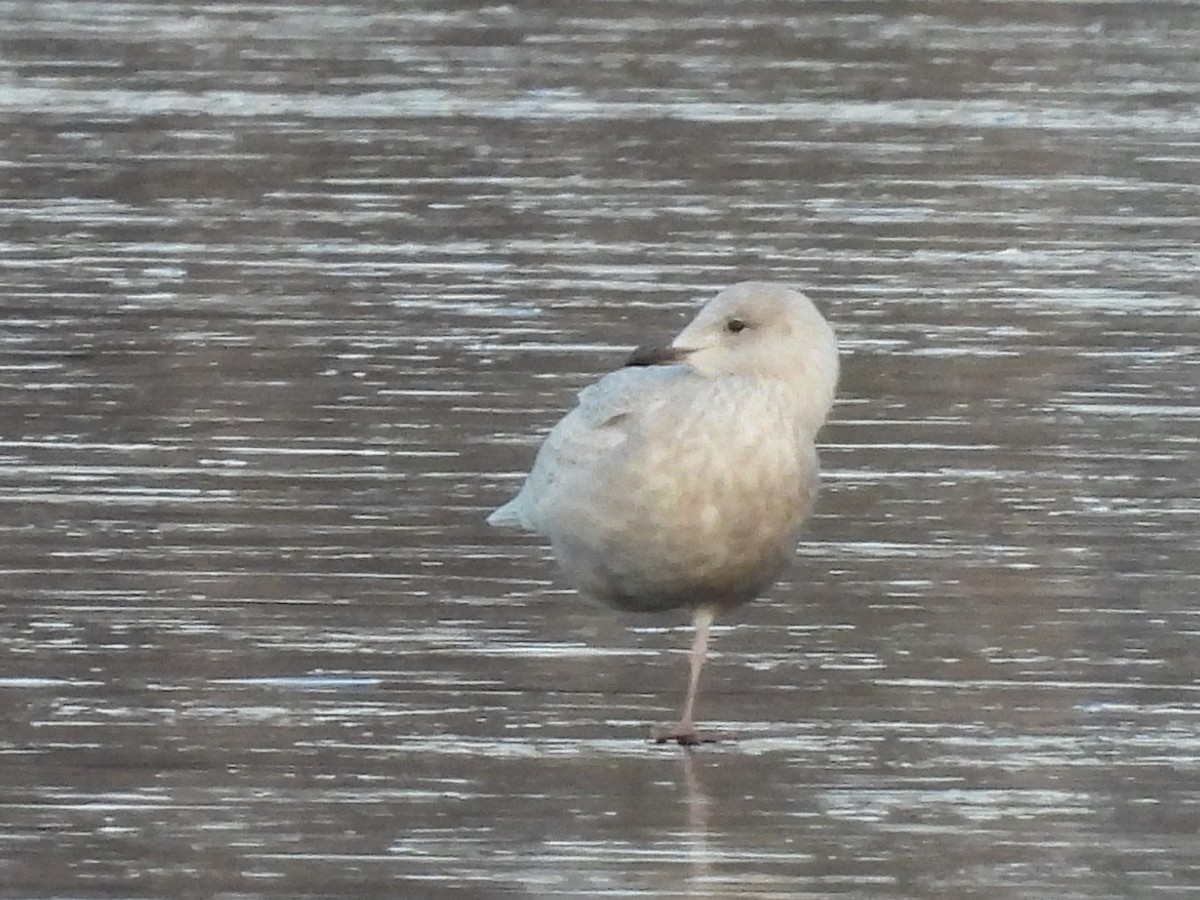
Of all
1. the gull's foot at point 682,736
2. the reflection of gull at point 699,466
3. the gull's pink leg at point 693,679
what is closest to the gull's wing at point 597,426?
the reflection of gull at point 699,466

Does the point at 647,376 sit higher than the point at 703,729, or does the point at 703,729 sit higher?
the point at 647,376

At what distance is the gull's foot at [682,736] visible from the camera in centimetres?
503

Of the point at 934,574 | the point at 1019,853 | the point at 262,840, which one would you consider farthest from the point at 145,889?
the point at 934,574

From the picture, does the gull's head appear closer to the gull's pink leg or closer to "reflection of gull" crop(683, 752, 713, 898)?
the gull's pink leg

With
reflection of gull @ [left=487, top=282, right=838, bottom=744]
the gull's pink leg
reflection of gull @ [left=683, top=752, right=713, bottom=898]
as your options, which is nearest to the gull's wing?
reflection of gull @ [left=487, top=282, right=838, bottom=744]

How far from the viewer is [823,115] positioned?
10.6m

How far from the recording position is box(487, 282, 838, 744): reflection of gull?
5266mm

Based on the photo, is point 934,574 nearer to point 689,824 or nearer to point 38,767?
point 689,824

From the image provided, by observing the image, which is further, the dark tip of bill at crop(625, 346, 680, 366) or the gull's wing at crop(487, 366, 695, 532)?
the dark tip of bill at crop(625, 346, 680, 366)

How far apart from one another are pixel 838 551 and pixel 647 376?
815mm

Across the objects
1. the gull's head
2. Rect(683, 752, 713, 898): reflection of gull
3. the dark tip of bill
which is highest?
the gull's head

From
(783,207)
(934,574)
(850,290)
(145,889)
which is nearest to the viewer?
(145,889)

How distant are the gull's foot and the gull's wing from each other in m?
0.59

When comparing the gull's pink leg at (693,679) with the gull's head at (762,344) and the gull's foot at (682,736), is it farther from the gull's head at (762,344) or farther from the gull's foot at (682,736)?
the gull's head at (762,344)
